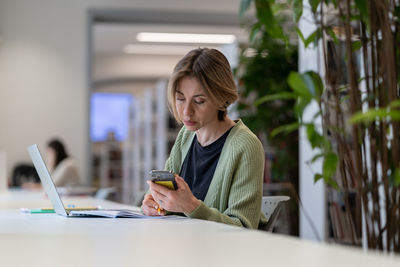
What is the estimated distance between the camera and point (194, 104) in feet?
7.48

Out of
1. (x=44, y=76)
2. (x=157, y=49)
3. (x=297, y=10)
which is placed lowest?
(x=297, y=10)

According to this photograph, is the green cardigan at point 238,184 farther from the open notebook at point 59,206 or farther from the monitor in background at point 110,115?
the monitor in background at point 110,115

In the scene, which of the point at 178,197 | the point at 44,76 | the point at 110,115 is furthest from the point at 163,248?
the point at 110,115

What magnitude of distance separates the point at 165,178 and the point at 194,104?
47 centimetres

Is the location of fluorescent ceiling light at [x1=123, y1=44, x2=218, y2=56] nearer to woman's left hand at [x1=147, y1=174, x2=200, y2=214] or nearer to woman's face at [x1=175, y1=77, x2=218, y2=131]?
woman's face at [x1=175, y1=77, x2=218, y2=131]

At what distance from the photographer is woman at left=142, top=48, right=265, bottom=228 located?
6.49 feet

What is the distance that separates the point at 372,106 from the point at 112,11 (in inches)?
250

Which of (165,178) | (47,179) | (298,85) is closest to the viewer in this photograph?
(298,85)

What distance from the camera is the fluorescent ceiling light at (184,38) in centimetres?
1077

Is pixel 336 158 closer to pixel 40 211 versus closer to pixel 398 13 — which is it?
pixel 398 13

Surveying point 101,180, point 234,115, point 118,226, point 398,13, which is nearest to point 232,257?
point 118,226

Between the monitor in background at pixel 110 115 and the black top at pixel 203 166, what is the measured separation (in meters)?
11.7

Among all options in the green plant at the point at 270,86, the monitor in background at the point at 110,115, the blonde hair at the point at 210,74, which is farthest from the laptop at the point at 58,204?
the monitor in background at the point at 110,115

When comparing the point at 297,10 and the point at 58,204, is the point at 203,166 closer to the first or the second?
the point at 58,204
